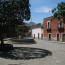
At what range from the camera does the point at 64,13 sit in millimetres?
12297

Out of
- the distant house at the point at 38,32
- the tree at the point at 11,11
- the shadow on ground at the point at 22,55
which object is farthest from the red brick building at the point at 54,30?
the tree at the point at 11,11

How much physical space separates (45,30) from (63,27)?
24.9 feet

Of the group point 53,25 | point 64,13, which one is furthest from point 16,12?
point 53,25

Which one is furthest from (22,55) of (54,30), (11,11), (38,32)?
(38,32)

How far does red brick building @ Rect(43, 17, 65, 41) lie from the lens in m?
31.6

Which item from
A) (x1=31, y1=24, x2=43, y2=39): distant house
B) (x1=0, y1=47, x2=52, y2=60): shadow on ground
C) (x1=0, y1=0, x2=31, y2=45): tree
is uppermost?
(x1=0, y1=0, x2=31, y2=45): tree

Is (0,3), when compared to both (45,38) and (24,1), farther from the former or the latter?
(45,38)

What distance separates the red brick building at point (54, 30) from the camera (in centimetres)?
3156

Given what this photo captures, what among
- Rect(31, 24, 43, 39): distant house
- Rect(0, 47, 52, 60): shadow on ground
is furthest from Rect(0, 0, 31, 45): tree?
Rect(31, 24, 43, 39): distant house

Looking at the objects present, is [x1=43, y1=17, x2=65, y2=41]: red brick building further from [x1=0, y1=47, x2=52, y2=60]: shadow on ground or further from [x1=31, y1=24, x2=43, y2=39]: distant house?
[x1=0, y1=47, x2=52, y2=60]: shadow on ground

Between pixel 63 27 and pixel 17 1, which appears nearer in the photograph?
pixel 17 1

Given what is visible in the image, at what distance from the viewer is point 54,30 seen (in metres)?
33.9

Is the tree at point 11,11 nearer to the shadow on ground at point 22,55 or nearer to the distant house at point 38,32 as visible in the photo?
the shadow on ground at point 22,55

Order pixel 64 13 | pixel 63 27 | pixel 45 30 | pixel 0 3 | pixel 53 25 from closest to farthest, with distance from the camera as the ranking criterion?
1. pixel 0 3
2. pixel 64 13
3. pixel 63 27
4. pixel 53 25
5. pixel 45 30
